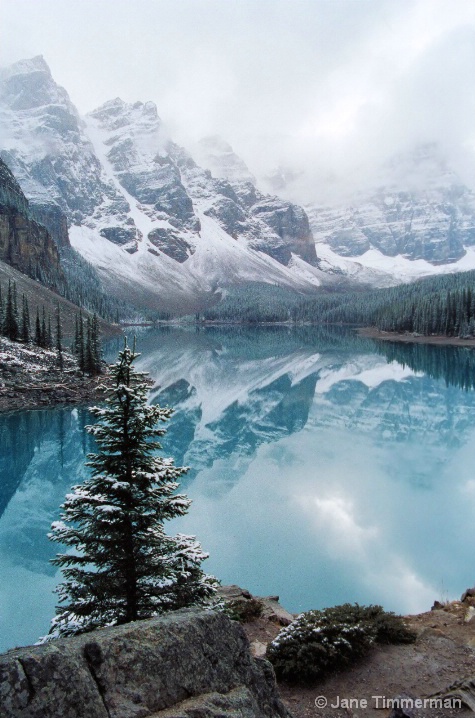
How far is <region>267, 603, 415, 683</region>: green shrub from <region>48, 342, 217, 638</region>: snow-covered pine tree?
6.60 feet

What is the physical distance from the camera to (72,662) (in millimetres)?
4258

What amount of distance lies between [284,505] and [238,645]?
19705 mm

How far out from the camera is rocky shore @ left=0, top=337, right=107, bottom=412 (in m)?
47.6

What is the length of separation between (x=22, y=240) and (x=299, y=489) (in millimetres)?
146739

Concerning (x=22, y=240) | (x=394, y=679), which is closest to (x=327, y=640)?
(x=394, y=679)

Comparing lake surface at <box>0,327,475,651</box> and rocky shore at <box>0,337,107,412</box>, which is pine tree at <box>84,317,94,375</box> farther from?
lake surface at <box>0,327,475,651</box>

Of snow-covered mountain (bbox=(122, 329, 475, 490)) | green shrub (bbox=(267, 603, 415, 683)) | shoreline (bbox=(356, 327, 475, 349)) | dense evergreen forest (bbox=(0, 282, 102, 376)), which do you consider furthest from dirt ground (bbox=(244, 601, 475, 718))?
shoreline (bbox=(356, 327, 475, 349))

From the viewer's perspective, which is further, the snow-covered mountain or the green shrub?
the snow-covered mountain

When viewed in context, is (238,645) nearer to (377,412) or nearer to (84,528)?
(84,528)

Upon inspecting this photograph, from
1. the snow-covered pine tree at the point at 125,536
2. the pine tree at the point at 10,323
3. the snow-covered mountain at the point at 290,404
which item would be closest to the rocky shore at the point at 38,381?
the pine tree at the point at 10,323

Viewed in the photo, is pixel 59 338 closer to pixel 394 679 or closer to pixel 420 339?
pixel 394 679

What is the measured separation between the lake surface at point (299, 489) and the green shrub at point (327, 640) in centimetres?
578

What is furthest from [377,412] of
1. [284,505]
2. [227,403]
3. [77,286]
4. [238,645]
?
[77,286]

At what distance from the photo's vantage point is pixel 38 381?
52.2 m
